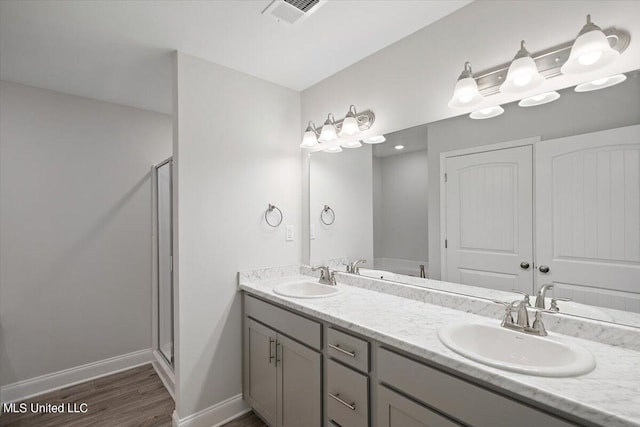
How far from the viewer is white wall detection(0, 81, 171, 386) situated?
7.80ft

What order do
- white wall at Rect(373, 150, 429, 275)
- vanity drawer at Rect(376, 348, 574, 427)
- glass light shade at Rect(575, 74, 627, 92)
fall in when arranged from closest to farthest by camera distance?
1. vanity drawer at Rect(376, 348, 574, 427)
2. glass light shade at Rect(575, 74, 627, 92)
3. white wall at Rect(373, 150, 429, 275)

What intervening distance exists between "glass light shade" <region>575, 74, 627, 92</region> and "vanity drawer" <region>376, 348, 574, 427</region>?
1.20m

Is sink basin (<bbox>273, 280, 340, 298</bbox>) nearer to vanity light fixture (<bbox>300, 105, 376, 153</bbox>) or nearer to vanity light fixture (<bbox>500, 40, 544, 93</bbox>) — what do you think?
vanity light fixture (<bbox>300, 105, 376, 153</bbox>)

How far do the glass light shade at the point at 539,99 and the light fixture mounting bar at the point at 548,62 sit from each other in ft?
0.28

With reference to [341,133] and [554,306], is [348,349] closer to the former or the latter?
[554,306]

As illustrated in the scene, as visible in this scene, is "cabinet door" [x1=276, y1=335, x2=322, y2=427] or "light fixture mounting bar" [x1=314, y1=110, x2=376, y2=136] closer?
"cabinet door" [x1=276, y1=335, x2=322, y2=427]

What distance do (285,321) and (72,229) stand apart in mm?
2109

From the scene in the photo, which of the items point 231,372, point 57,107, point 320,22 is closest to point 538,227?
point 320,22

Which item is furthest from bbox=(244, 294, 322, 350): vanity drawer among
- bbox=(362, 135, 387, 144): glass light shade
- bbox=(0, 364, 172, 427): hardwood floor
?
bbox=(362, 135, 387, 144): glass light shade

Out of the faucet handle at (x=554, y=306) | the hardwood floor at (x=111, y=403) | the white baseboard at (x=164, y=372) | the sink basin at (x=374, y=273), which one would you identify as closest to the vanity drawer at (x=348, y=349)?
the sink basin at (x=374, y=273)

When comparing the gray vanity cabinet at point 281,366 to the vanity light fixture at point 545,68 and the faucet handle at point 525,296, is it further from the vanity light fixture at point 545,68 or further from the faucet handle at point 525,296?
the vanity light fixture at point 545,68

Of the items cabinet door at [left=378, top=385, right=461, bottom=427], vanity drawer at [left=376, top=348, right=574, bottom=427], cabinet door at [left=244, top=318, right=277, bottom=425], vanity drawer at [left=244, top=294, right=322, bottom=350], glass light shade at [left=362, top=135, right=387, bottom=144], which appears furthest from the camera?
glass light shade at [left=362, top=135, right=387, bottom=144]

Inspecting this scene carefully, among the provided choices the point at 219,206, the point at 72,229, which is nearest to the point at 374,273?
the point at 219,206

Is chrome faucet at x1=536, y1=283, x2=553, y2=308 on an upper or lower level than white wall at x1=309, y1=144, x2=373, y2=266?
lower
